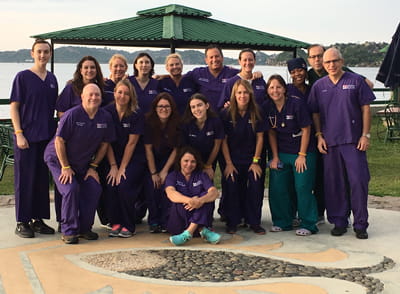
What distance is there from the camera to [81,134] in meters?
5.11

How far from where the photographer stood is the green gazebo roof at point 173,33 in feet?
33.6

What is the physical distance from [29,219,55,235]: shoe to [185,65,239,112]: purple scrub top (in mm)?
1978

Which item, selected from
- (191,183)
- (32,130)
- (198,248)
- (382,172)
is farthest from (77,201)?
(382,172)

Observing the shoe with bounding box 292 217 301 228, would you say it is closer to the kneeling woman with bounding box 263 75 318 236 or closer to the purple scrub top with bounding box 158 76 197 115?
the kneeling woman with bounding box 263 75 318 236

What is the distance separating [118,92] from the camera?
5.30 m

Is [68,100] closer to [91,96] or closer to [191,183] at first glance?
[91,96]

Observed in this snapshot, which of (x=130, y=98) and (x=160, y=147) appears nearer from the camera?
(x=130, y=98)

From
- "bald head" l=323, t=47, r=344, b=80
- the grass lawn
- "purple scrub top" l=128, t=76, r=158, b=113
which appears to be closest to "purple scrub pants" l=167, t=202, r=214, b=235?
"purple scrub top" l=128, t=76, r=158, b=113

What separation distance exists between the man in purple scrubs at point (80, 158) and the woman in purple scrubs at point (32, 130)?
0.19 meters

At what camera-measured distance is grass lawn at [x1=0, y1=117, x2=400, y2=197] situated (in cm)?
746

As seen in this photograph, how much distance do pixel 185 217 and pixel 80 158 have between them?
1056mm

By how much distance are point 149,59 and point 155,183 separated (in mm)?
1186

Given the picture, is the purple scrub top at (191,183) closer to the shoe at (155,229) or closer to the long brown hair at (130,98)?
the shoe at (155,229)

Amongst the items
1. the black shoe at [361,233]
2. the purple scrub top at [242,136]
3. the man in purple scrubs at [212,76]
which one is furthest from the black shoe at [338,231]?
the man in purple scrubs at [212,76]
